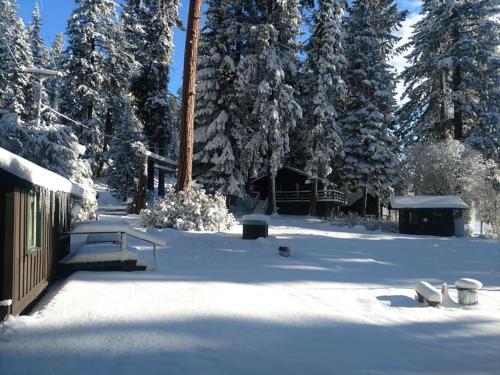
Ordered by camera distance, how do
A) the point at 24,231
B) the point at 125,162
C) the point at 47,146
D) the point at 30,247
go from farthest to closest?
the point at 125,162, the point at 47,146, the point at 30,247, the point at 24,231

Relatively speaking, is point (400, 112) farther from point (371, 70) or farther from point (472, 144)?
point (472, 144)

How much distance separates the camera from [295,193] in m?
34.6

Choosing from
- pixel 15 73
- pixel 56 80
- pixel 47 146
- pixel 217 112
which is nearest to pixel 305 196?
pixel 217 112

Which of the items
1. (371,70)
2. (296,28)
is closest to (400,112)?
(371,70)

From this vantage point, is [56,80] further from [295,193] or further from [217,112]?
[295,193]

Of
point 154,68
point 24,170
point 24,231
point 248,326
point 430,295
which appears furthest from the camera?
point 154,68

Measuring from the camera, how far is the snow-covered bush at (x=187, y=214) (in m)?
13.3

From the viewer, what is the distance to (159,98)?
33062 mm

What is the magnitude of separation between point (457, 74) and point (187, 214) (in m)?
25.3

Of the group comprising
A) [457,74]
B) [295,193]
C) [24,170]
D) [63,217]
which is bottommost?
[63,217]

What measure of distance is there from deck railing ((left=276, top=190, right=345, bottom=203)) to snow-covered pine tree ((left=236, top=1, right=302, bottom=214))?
555 cm

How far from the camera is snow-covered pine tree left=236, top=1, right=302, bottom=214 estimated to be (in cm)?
2566

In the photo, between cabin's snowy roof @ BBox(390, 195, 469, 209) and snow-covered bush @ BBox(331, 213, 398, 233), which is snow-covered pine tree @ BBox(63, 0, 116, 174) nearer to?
snow-covered bush @ BBox(331, 213, 398, 233)

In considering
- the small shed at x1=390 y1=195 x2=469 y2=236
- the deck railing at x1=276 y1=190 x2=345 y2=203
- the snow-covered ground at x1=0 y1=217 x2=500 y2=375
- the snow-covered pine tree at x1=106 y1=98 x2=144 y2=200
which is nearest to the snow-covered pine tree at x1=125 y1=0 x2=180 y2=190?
the snow-covered pine tree at x1=106 y1=98 x2=144 y2=200
